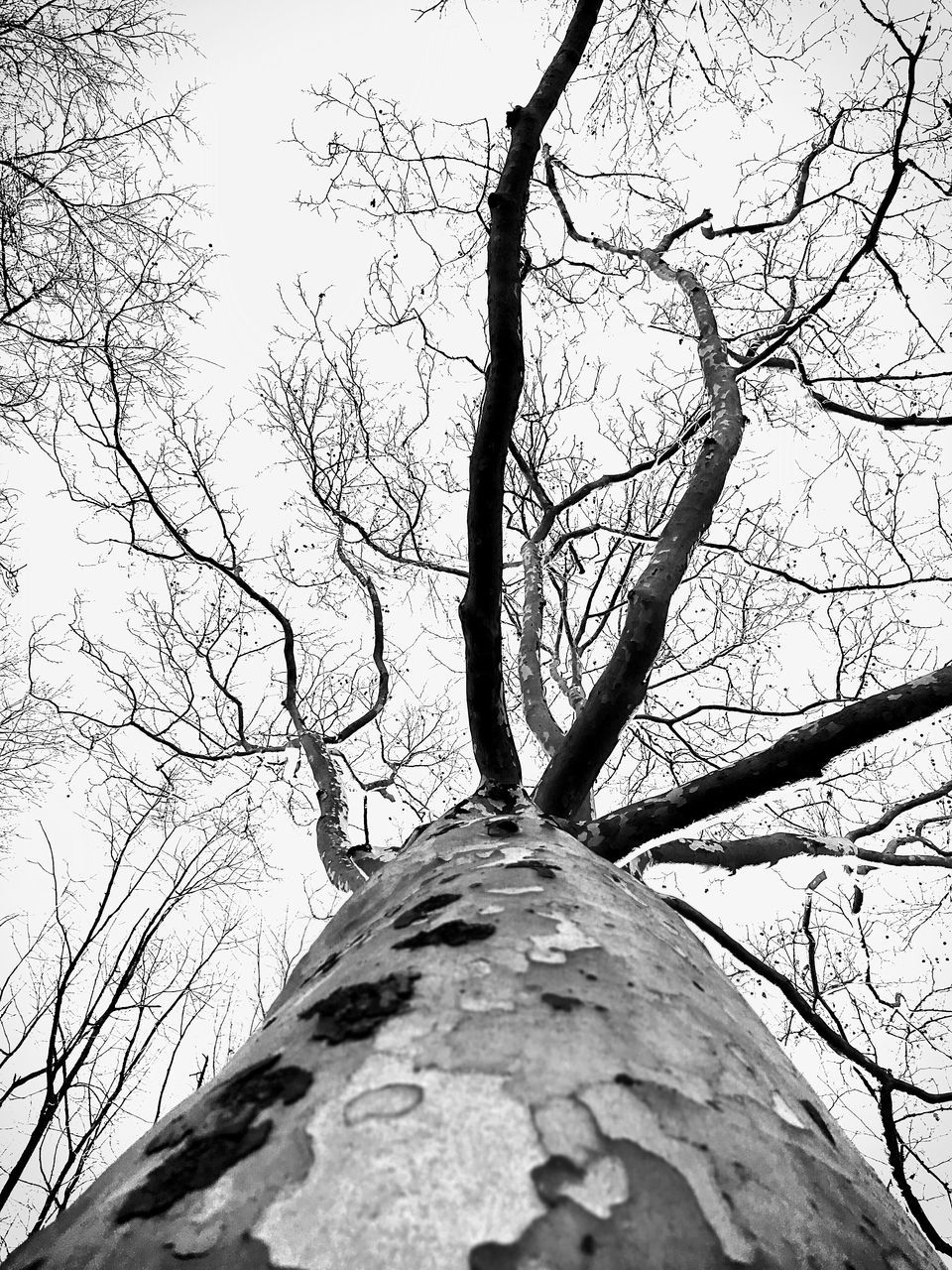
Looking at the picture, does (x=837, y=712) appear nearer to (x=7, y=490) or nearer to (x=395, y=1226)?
(x=395, y=1226)

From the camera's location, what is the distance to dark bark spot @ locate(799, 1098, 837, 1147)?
33.0 inches

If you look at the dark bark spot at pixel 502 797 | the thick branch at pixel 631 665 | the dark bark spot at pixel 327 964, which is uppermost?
the thick branch at pixel 631 665

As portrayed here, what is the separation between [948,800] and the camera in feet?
13.9

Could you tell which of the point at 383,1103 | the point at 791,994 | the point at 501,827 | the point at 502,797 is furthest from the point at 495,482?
the point at 791,994

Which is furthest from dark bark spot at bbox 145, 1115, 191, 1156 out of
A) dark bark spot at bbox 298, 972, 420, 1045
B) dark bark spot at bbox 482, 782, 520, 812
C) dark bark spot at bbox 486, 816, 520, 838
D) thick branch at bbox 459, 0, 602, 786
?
thick branch at bbox 459, 0, 602, 786

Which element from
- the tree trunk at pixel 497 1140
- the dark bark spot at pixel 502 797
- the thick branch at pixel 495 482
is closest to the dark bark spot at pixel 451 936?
the tree trunk at pixel 497 1140

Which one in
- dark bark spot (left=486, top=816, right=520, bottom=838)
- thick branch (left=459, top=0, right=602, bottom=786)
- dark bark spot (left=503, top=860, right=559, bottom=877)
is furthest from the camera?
thick branch (left=459, top=0, right=602, bottom=786)

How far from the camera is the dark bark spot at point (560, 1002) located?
2.48 ft

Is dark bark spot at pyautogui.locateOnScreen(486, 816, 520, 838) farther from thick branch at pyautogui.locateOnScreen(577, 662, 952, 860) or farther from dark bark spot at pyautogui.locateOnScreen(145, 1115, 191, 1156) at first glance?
dark bark spot at pyautogui.locateOnScreen(145, 1115, 191, 1156)

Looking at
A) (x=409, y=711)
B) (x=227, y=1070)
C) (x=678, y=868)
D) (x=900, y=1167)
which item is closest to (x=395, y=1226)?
(x=227, y=1070)

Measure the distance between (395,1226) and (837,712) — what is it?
191cm

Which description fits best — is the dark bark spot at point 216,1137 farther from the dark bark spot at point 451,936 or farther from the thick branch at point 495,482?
the thick branch at point 495,482

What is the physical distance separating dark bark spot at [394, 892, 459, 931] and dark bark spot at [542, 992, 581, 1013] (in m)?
0.33

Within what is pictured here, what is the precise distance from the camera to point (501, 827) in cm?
157
